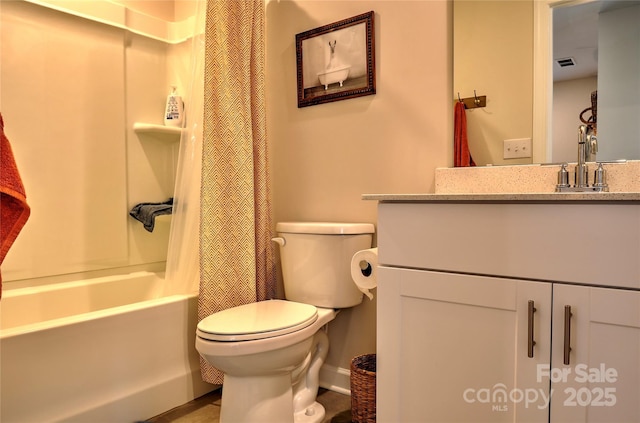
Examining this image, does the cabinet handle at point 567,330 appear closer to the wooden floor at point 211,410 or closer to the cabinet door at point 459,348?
the cabinet door at point 459,348

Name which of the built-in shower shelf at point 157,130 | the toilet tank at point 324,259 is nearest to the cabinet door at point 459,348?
the toilet tank at point 324,259

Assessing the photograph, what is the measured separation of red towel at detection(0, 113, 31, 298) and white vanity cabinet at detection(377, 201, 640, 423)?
1.09 meters

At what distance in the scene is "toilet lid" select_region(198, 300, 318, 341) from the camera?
4.67 ft

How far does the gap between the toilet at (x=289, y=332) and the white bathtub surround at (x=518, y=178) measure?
1.33 ft

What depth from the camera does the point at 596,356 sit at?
40.4 inches

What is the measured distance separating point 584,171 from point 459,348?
77 cm

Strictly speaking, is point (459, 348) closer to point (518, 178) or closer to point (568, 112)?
point (518, 178)

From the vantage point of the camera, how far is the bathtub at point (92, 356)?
141 centimetres

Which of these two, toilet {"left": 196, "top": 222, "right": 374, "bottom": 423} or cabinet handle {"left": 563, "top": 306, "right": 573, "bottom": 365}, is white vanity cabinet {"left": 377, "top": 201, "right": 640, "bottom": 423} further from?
toilet {"left": 196, "top": 222, "right": 374, "bottom": 423}

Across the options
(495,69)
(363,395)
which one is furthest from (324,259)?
(495,69)

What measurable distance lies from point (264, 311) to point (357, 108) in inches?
38.8

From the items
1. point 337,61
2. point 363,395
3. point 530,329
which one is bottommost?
point 363,395

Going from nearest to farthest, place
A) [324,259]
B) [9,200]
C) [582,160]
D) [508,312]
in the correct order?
[508,312] → [9,200] → [582,160] → [324,259]

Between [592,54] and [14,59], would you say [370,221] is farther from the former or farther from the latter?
[14,59]
